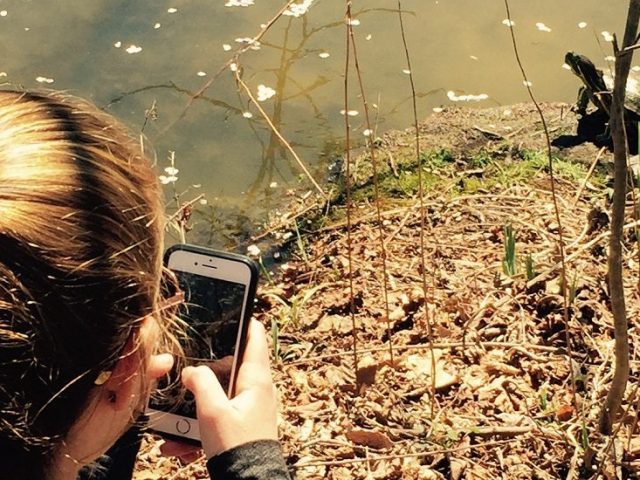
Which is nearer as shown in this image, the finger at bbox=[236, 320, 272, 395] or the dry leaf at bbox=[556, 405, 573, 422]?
the finger at bbox=[236, 320, 272, 395]

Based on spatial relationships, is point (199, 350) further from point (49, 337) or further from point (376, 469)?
point (376, 469)

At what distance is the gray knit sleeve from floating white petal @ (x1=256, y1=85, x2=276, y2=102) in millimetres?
2510

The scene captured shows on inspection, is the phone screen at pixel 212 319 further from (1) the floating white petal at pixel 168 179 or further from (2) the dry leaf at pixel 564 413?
(1) the floating white petal at pixel 168 179

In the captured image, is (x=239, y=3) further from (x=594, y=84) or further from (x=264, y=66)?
(x=594, y=84)

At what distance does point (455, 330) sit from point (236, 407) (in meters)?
1.12

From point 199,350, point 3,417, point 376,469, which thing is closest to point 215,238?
point 376,469

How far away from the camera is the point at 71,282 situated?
96 cm

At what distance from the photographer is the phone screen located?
145 centimetres

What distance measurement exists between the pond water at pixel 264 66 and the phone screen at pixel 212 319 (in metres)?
1.58

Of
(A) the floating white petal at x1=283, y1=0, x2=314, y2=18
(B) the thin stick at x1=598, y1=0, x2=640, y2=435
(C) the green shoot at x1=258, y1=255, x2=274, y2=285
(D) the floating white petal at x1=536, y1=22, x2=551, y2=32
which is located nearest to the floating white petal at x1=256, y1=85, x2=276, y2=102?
(A) the floating white petal at x1=283, y1=0, x2=314, y2=18

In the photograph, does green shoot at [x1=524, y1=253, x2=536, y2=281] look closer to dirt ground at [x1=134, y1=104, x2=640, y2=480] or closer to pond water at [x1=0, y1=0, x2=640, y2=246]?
dirt ground at [x1=134, y1=104, x2=640, y2=480]

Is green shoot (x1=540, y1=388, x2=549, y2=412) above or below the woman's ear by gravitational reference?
below

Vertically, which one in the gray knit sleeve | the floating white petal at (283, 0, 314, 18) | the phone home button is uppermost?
the gray knit sleeve

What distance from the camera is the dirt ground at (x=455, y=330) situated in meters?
1.92
